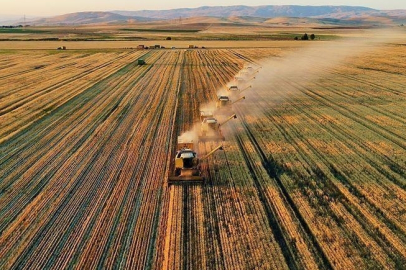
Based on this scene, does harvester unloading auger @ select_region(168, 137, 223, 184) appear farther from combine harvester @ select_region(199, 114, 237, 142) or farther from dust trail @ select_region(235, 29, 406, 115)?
dust trail @ select_region(235, 29, 406, 115)

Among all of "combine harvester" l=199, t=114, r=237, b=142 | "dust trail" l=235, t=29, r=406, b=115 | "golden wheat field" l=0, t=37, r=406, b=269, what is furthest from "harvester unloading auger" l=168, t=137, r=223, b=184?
"dust trail" l=235, t=29, r=406, b=115

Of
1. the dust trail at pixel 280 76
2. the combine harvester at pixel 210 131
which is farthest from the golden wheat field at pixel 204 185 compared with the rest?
the combine harvester at pixel 210 131

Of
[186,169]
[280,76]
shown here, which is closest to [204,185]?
[186,169]

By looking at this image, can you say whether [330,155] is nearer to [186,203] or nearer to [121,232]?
[186,203]


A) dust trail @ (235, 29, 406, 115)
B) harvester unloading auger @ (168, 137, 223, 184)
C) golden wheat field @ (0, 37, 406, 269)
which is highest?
→ harvester unloading auger @ (168, 137, 223, 184)

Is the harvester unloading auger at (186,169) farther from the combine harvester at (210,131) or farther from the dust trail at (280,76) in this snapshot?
the dust trail at (280,76)

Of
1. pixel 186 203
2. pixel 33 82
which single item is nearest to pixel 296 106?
pixel 186 203

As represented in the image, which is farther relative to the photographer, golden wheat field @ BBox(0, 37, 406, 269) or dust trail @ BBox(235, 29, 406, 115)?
dust trail @ BBox(235, 29, 406, 115)

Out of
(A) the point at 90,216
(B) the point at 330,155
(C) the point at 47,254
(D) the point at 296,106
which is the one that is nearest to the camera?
(C) the point at 47,254

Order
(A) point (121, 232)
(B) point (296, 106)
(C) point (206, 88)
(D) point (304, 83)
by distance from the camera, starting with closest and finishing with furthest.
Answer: (A) point (121, 232) → (B) point (296, 106) → (C) point (206, 88) → (D) point (304, 83)
